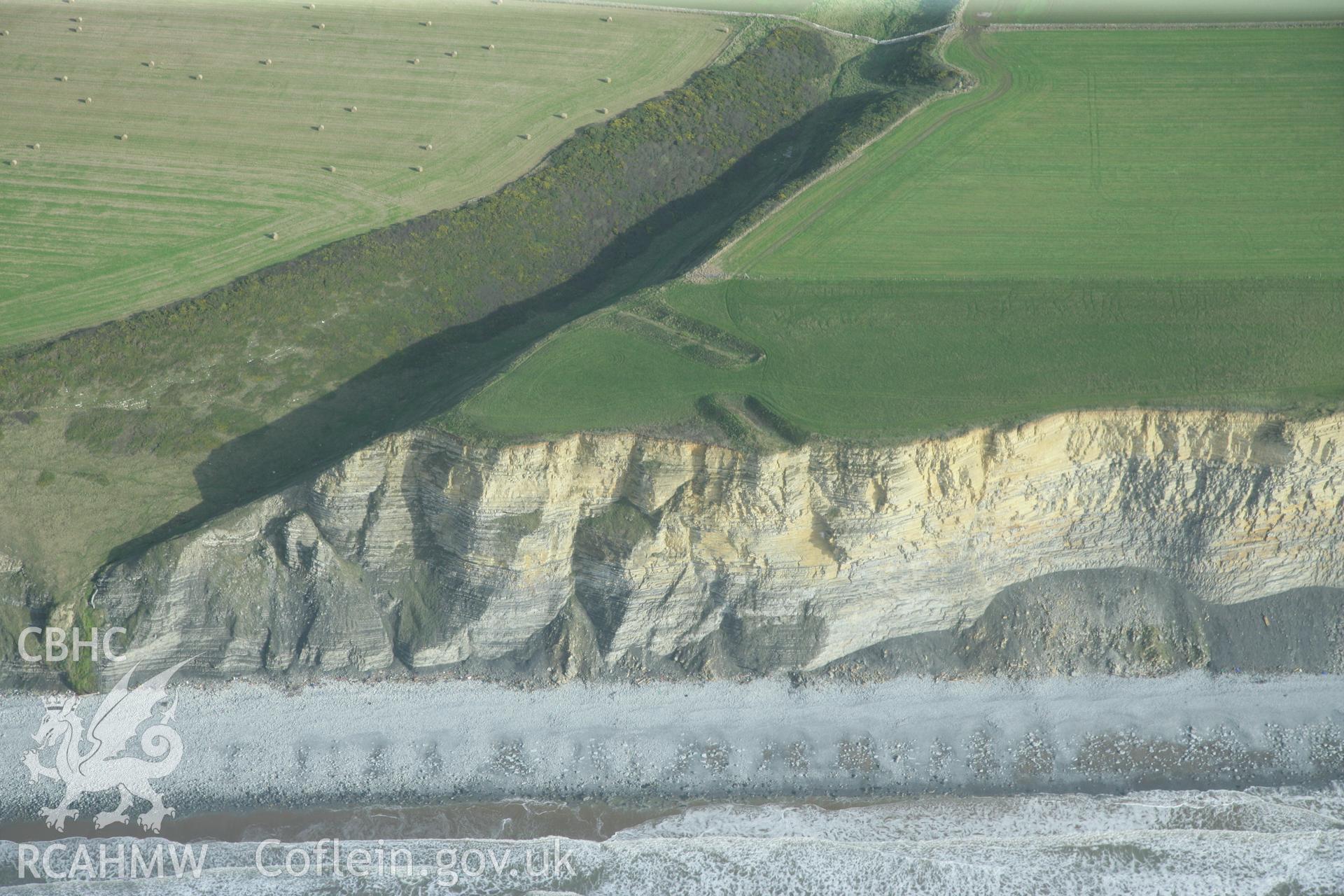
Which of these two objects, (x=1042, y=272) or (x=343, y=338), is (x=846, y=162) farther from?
(x=343, y=338)

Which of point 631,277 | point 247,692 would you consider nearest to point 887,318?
point 631,277

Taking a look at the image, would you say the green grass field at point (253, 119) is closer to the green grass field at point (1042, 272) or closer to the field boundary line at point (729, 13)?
the field boundary line at point (729, 13)

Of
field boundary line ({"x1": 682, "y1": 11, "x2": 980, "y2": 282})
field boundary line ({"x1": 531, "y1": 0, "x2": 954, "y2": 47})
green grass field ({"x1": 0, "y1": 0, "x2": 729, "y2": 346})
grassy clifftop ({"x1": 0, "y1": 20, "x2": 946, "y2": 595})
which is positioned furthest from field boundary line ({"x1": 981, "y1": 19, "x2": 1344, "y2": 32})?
green grass field ({"x1": 0, "y1": 0, "x2": 729, "y2": 346})

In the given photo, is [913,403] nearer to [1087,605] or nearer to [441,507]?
[1087,605]

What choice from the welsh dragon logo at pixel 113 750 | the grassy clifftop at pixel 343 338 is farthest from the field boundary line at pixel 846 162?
the welsh dragon logo at pixel 113 750

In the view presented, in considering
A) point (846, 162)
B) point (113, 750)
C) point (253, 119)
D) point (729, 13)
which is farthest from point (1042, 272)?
→ point (113, 750)

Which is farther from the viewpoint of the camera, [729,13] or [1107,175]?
[729,13]
